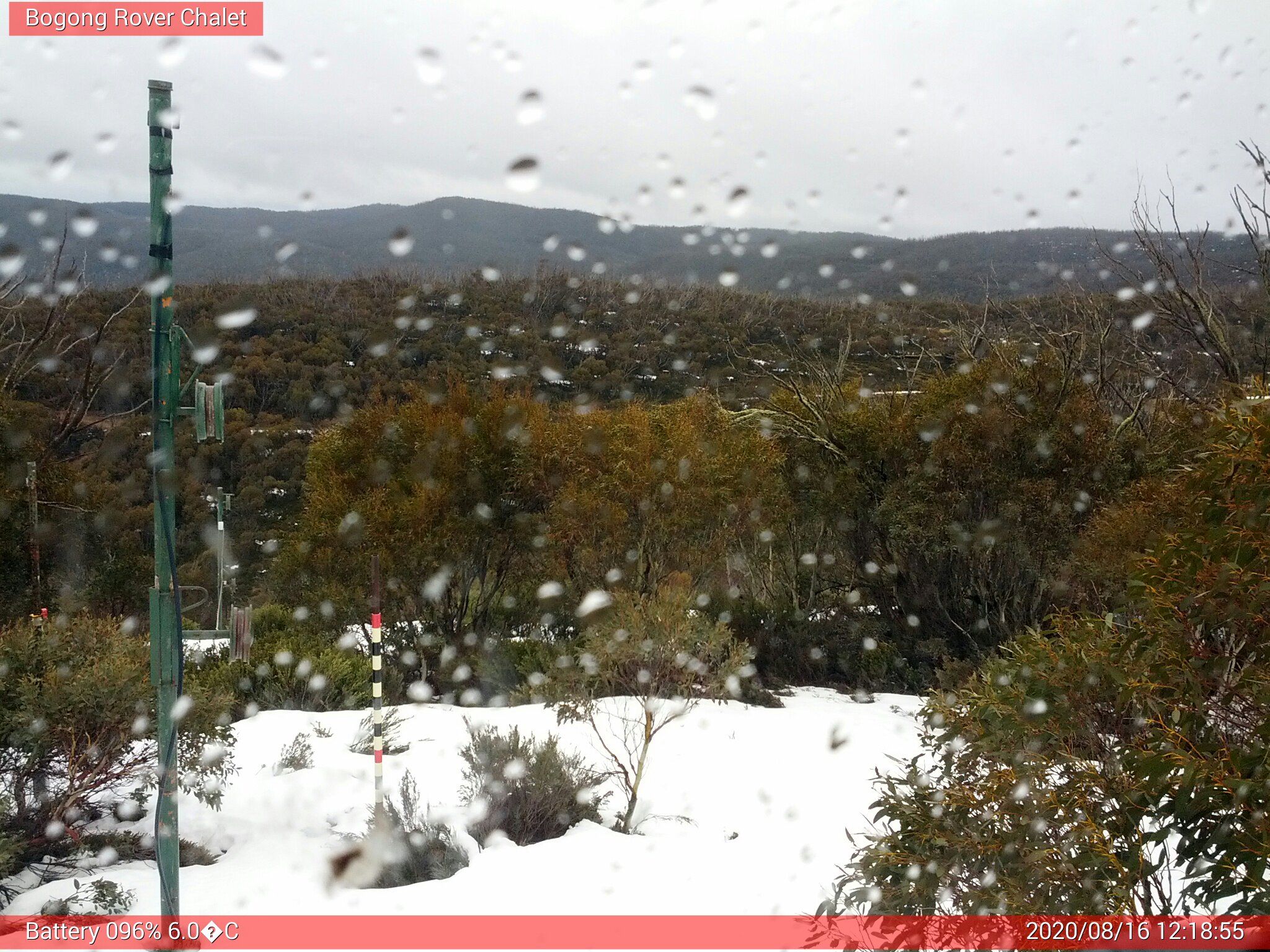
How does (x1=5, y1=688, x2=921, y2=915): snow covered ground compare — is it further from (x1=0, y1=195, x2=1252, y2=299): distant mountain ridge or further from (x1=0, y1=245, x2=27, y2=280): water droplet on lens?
(x1=0, y1=195, x2=1252, y2=299): distant mountain ridge

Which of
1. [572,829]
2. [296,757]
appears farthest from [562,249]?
[572,829]

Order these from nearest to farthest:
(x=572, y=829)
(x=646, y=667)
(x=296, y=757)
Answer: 1. (x=572, y=829)
2. (x=646, y=667)
3. (x=296, y=757)

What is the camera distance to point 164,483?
387cm

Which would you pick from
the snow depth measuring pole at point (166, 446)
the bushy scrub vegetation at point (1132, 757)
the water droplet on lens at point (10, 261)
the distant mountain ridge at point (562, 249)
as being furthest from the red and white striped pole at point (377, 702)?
the water droplet on lens at point (10, 261)

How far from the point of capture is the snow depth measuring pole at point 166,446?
3.80 metres

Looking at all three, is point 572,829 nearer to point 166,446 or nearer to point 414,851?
point 414,851

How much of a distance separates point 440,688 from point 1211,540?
40.4ft

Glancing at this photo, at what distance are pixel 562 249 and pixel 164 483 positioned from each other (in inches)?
1452

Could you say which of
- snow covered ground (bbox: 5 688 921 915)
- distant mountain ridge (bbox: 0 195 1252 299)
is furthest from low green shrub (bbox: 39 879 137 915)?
distant mountain ridge (bbox: 0 195 1252 299)

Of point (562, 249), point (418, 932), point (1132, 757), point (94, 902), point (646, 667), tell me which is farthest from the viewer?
point (562, 249)

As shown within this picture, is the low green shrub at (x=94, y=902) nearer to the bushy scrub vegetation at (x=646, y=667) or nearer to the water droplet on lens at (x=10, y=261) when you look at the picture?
the bushy scrub vegetation at (x=646, y=667)

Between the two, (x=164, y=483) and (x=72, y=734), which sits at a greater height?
(x=164, y=483)

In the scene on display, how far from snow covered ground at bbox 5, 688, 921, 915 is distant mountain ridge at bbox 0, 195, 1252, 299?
719 cm

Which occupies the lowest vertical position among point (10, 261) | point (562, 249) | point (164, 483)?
point (164, 483)
